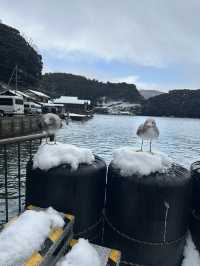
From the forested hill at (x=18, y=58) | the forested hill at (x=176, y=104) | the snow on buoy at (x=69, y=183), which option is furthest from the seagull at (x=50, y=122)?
the forested hill at (x=176, y=104)

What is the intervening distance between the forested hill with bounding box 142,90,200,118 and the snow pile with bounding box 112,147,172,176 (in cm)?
17748

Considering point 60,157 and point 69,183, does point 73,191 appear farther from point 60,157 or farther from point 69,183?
point 60,157

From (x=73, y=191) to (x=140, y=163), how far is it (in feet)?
2.58

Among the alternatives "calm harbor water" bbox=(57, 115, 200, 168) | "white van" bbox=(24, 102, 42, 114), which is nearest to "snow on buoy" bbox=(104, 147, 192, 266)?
"calm harbor water" bbox=(57, 115, 200, 168)

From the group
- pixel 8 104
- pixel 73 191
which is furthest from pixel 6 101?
pixel 73 191

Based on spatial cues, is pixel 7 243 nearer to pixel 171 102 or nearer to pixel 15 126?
pixel 15 126

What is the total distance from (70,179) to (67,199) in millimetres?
233

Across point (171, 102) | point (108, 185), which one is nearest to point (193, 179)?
point (108, 185)

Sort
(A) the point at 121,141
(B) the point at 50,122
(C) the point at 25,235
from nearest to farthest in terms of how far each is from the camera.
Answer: (C) the point at 25,235
(B) the point at 50,122
(A) the point at 121,141

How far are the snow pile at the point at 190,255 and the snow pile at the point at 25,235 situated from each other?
1.66 meters

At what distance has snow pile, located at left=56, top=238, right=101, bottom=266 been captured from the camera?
231 centimetres

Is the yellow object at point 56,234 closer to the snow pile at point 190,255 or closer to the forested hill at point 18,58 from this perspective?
the snow pile at point 190,255

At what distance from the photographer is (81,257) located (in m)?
2.40

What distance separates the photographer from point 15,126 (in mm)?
29031
